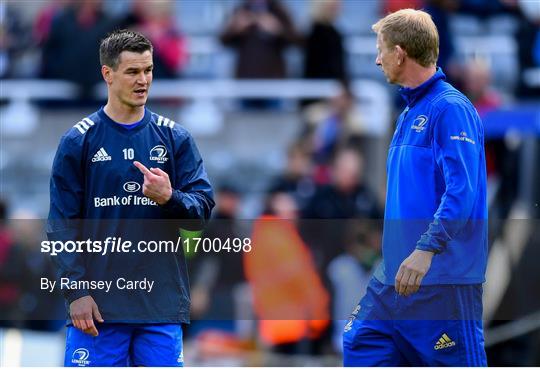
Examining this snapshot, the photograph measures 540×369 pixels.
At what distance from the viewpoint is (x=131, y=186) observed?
634 cm

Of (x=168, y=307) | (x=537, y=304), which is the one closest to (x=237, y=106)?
(x=537, y=304)

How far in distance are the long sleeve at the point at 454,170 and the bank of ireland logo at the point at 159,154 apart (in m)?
1.24

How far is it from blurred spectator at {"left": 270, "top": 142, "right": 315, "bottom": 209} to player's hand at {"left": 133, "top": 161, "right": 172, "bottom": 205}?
209 inches

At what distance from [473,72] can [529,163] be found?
93 cm

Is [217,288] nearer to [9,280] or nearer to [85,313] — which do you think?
[9,280]

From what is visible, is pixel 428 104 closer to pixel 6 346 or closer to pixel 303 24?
pixel 6 346

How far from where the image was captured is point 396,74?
6.32 metres

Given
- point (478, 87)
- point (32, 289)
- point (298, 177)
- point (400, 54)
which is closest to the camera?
point (400, 54)

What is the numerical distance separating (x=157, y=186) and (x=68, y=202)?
1.64ft

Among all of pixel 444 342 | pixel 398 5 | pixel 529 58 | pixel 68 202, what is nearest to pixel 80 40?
pixel 398 5

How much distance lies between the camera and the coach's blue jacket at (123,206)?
20.8 ft

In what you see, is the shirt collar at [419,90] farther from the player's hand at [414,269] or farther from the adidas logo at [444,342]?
the adidas logo at [444,342]

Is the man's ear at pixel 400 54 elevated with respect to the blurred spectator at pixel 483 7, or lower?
lower

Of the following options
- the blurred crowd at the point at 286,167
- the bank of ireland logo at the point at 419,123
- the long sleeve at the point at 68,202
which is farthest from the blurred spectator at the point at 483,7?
the long sleeve at the point at 68,202
